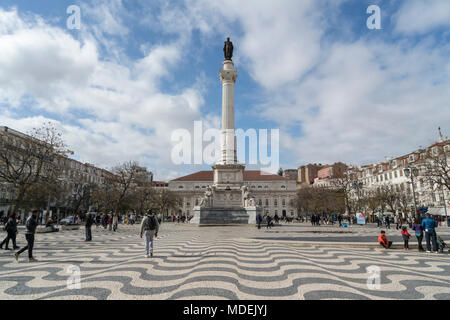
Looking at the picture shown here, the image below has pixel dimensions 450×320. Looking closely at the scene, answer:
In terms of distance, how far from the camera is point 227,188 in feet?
98.7

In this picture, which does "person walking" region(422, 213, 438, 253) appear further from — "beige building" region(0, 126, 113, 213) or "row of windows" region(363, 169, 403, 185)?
"row of windows" region(363, 169, 403, 185)

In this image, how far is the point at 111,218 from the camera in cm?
2272

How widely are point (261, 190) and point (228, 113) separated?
59.5 meters

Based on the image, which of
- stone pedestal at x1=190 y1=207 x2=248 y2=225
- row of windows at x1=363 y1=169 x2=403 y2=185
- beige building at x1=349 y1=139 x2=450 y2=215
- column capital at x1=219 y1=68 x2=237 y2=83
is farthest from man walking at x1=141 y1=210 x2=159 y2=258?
row of windows at x1=363 y1=169 x2=403 y2=185

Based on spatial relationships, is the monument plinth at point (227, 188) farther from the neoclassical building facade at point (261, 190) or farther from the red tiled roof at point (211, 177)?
the red tiled roof at point (211, 177)

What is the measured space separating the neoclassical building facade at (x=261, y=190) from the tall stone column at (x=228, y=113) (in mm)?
53598

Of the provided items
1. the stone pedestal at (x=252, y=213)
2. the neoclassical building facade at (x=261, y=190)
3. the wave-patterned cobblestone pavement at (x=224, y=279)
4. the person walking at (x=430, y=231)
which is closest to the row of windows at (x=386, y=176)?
the neoclassical building facade at (x=261, y=190)

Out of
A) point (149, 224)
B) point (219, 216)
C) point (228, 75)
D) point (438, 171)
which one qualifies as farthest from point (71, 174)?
point (438, 171)

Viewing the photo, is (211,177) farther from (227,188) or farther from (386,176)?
(227,188)

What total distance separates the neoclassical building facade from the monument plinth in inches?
2116

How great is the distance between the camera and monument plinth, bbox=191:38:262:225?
2820cm

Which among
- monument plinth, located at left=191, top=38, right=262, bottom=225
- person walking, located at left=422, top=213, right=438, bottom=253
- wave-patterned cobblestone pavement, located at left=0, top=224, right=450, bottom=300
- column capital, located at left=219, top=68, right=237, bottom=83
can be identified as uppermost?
column capital, located at left=219, top=68, right=237, bottom=83

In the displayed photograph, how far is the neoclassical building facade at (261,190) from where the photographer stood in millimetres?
86438
